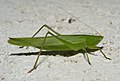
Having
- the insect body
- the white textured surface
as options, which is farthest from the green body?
the white textured surface

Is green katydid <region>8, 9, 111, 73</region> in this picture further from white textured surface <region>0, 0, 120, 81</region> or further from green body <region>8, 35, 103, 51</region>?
white textured surface <region>0, 0, 120, 81</region>

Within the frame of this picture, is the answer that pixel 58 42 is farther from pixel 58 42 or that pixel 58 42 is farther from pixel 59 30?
pixel 59 30

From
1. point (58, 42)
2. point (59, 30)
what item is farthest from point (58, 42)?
point (59, 30)

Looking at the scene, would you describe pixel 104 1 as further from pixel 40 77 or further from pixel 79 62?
pixel 40 77

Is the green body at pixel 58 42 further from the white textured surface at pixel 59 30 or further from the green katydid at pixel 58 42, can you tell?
the white textured surface at pixel 59 30

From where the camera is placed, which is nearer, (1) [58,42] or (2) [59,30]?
(1) [58,42]

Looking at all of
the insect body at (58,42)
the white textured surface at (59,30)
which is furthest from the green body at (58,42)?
the white textured surface at (59,30)
